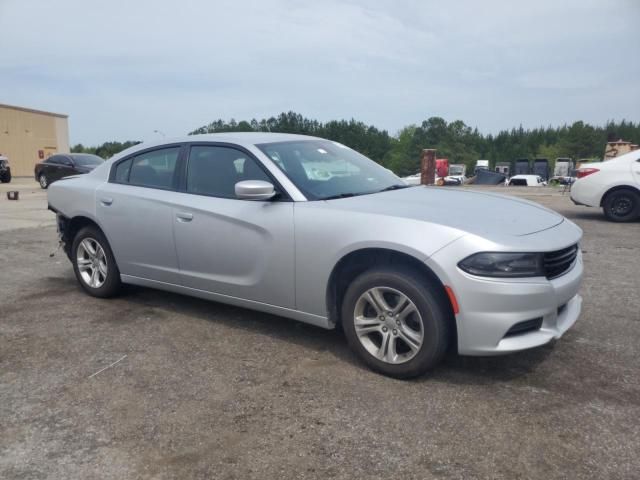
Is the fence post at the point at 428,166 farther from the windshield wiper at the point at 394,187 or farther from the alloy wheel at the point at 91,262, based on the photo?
the alloy wheel at the point at 91,262

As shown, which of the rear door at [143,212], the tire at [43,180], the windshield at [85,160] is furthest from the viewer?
the tire at [43,180]

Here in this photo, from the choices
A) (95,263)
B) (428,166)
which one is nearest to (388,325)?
(95,263)

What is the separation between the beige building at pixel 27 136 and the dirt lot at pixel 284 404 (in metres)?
42.4

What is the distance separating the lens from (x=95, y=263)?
502cm

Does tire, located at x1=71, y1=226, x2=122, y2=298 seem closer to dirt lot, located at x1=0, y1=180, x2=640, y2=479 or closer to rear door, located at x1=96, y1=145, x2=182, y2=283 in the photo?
rear door, located at x1=96, y1=145, x2=182, y2=283

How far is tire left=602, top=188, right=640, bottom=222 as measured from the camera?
9477 millimetres

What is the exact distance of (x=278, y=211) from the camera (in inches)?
144

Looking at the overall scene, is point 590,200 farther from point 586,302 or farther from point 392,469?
point 392,469

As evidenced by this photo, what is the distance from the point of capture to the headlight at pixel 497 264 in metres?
2.92

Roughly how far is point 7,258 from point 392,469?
6.47 metres

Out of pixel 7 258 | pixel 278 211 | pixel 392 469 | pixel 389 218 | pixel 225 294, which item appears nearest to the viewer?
pixel 392 469

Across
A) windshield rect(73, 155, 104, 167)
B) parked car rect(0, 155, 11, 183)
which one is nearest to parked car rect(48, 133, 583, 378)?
windshield rect(73, 155, 104, 167)

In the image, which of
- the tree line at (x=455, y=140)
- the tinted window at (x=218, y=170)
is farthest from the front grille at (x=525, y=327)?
the tree line at (x=455, y=140)

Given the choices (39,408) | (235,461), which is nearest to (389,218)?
(235,461)
